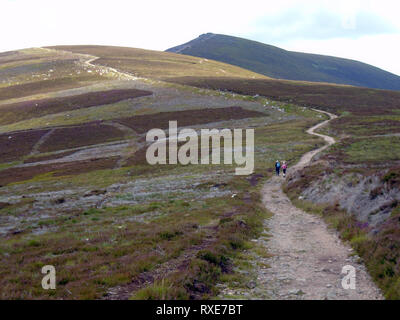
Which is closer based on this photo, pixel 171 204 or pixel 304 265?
pixel 304 265

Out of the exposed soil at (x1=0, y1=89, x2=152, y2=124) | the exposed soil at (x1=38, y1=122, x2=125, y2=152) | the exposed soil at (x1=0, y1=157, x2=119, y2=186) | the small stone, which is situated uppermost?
the exposed soil at (x1=0, y1=89, x2=152, y2=124)

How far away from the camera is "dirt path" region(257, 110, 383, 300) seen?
10773 millimetres

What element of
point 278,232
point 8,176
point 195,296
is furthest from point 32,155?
point 195,296

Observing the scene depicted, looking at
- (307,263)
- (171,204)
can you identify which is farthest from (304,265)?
(171,204)

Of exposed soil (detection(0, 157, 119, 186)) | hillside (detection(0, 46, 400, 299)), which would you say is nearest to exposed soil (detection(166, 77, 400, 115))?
hillside (detection(0, 46, 400, 299))

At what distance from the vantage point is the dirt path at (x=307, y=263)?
35.3ft

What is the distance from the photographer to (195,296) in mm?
10273

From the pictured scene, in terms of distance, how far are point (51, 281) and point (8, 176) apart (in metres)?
59.1

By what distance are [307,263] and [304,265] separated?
29 cm

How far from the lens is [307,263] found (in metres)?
13.7

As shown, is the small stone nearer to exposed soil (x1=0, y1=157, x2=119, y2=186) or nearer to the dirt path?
the dirt path

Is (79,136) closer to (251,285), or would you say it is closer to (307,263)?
(307,263)
